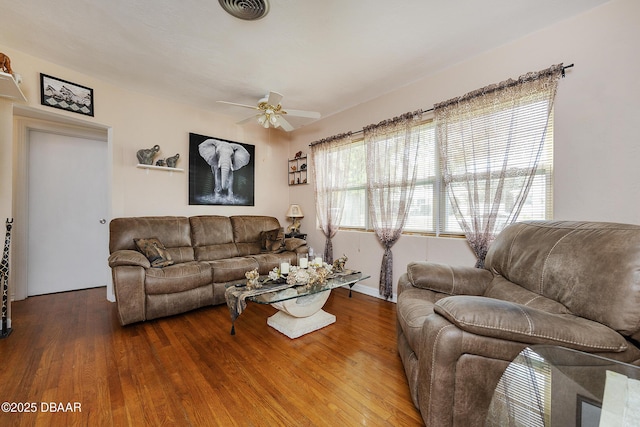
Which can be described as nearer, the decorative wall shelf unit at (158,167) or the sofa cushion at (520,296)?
the sofa cushion at (520,296)

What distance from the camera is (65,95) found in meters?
2.81

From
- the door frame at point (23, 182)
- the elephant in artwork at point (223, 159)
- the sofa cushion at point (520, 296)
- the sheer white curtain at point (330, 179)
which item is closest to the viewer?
the sofa cushion at point (520, 296)

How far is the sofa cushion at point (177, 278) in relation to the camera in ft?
8.32

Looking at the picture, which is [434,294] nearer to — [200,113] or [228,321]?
[228,321]

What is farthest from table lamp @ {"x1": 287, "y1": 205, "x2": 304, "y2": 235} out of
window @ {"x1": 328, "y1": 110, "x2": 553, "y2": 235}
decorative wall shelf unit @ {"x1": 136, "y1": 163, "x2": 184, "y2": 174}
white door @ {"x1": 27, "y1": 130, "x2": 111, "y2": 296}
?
white door @ {"x1": 27, "y1": 130, "x2": 111, "y2": 296}

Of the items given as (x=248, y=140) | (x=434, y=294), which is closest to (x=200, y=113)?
(x=248, y=140)

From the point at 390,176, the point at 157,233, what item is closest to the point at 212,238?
the point at 157,233

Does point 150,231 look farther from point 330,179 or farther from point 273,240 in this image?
point 330,179

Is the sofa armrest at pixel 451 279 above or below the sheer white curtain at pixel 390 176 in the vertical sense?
below

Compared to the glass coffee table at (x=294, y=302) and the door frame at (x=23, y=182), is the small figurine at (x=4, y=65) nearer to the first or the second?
the door frame at (x=23, y=182)

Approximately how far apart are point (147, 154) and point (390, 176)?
3.20 m

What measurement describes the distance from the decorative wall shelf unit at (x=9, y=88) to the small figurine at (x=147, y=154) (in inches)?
42.2

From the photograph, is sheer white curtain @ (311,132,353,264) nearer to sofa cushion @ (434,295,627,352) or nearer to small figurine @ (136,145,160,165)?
small figurine @ (136,145,160,165)

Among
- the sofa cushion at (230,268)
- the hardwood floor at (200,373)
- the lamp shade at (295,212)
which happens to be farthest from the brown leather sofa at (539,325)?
the lamp shade at (295,212)
